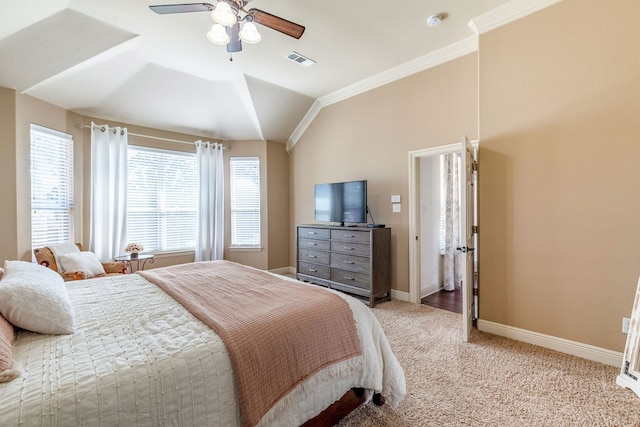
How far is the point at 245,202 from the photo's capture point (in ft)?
18.5

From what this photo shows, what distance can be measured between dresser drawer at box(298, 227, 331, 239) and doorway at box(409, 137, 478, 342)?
3.96 feet

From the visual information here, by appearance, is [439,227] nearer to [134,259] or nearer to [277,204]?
[277,204]

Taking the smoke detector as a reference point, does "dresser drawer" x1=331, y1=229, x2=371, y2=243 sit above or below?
below

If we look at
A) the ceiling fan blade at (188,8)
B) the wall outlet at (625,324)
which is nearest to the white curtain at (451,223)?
the wall outlet at (625,324)

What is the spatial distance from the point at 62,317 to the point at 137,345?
50 centimetres

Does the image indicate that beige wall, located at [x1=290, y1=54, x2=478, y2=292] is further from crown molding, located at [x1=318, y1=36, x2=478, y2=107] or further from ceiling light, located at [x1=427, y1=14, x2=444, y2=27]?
ceiling light, located at [x1=427, y1=14, x2=444, y2=27]

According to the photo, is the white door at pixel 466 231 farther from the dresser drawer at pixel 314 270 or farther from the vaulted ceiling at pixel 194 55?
the dresser drawer at pixel 314 270

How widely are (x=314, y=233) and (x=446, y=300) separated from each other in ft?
7.06

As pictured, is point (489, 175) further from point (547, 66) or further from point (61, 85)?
point (61, 85)

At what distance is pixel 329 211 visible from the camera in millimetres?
4527

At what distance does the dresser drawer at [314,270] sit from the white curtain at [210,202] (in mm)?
1682

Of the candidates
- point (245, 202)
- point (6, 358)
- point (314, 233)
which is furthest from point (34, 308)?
point (245, 202)

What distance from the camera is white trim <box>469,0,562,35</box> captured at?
260cm

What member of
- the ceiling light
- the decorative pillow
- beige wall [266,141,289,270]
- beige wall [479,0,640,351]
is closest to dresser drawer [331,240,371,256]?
beige wall [479,0,640,351]
